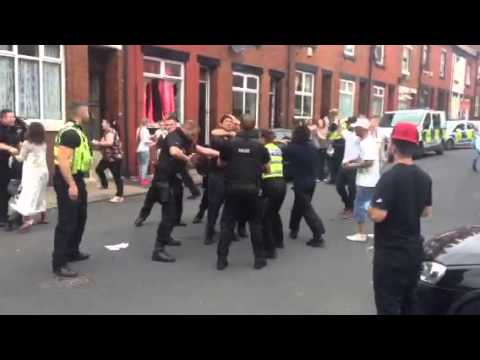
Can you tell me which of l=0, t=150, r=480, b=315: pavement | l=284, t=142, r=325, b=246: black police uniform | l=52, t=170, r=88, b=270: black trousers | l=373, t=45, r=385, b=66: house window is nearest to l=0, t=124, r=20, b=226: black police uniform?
l=0, t=150, r=480, b=315: pavement

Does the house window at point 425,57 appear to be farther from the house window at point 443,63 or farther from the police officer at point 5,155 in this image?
the police officer at point 5,155

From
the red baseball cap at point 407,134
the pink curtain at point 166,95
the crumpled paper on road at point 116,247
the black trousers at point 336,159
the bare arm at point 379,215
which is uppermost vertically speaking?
the pink curtain at point 166,95

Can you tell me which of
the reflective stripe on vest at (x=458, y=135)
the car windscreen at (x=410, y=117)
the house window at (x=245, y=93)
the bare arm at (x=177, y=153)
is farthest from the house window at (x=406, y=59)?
the bare arm at (x=177, y=153)

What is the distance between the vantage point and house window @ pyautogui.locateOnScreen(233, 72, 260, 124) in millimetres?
17969

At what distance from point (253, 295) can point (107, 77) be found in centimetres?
975

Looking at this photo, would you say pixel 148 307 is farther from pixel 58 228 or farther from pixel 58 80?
pixel 58 80

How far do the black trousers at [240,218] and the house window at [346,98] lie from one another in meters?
19.5

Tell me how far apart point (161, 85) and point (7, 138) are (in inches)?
287

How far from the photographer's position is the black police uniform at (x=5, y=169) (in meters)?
8.05

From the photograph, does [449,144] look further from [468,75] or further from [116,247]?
[116,247]

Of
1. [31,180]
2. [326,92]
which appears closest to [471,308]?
[31,180]

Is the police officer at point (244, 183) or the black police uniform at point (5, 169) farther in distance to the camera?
the black police uniform at point (5, 169)

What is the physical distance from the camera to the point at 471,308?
12.5 ft

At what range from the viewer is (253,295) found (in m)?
5.33
